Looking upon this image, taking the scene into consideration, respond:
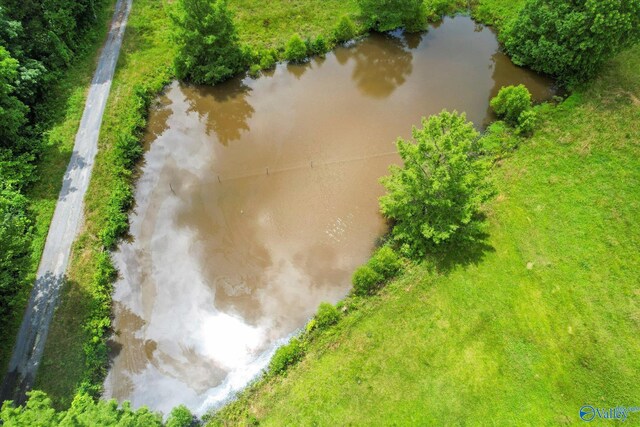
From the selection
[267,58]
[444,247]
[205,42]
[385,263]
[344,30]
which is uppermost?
[205,42]

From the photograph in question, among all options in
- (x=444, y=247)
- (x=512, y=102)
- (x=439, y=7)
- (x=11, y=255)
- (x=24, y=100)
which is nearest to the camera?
(x=11, y=255)

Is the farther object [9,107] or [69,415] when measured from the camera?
[9,107]

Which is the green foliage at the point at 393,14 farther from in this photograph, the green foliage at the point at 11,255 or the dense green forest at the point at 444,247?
the green foliage at the point at 11,255

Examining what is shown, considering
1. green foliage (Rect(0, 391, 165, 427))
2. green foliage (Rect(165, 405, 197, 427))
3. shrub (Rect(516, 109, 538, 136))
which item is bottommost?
green foliage (Rect(165, 405, 197, 427))

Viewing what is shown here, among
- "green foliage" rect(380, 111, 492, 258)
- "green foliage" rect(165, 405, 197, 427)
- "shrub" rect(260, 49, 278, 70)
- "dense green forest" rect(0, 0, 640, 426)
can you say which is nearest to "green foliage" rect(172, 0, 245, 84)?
"dense green forest" rect(0, 0, 640, 426)

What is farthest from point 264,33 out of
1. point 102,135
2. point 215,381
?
point 215,381

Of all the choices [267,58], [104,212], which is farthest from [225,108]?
[104,212]

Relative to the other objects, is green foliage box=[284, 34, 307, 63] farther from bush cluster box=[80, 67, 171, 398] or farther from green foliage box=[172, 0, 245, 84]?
bush cluster box=[80, 67, 171, 398]

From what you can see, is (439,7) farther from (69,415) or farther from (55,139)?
(69,415)
